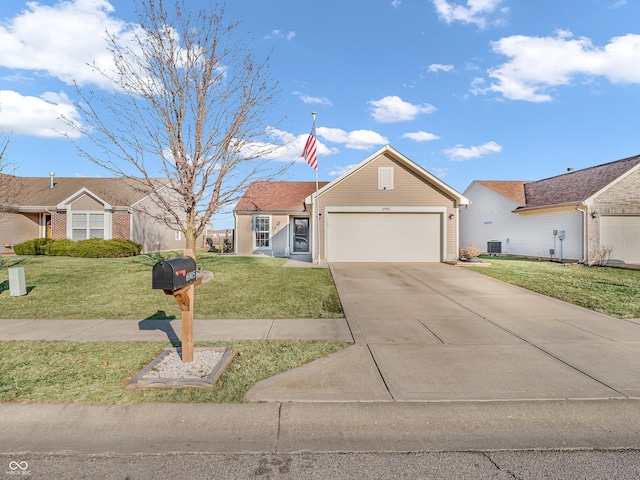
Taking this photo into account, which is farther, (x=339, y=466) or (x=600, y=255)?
(x=600, y=255)

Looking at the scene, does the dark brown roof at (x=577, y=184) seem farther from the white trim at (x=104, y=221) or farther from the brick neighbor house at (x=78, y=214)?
the white trim at (x=104, y=221)

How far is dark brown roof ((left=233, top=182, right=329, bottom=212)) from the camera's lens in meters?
20.4

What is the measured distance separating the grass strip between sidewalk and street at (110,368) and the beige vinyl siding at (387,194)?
11479 millimetres

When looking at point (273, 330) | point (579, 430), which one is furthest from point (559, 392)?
point (273, 330)

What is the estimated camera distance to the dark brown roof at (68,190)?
21.1 metres

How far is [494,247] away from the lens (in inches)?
905

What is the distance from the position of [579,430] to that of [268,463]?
290 centimetres

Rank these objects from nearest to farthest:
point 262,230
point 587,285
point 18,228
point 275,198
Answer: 1. point 587,285
2. point 262,230
3. point 18,228
4. point 275,198

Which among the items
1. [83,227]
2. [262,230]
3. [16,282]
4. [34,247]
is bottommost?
[16,282]

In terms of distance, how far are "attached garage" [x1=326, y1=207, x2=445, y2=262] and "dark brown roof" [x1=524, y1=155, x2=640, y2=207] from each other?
25.5ft

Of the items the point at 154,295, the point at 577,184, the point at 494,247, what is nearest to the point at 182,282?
the point at 154,295

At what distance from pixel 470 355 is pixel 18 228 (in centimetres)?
2744

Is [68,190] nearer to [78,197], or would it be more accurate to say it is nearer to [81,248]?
[78,197]

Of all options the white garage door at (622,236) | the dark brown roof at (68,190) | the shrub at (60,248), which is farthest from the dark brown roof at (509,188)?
the shrub at (60,248)
